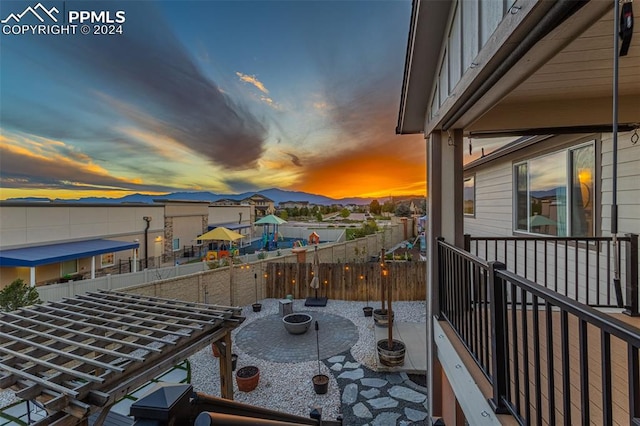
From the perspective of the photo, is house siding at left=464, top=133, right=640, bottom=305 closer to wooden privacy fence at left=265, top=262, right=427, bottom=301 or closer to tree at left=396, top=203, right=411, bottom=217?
wooden privacy fence at left=265, top=262, right=427, bottom=301

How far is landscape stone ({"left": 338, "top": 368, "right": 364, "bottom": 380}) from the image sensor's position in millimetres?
5781

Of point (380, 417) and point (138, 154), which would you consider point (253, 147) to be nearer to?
point (138, 154)

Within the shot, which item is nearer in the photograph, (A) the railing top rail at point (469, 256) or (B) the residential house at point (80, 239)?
(A) the railing top rail at point (469, 256)

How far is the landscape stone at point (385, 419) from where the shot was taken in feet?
15.0

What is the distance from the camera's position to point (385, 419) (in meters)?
4.66

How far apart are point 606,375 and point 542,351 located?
6.82 ft

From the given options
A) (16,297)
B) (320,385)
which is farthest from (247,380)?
(16,297)

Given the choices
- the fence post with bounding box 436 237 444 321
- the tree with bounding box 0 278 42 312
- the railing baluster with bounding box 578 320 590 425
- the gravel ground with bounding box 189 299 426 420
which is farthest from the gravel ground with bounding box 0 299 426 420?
the railing baluster with bounding box 578 320 590 425

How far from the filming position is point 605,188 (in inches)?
150

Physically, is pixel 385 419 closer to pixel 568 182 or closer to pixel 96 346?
pixel 96 346

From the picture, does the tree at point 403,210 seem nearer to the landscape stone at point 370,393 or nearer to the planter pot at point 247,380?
the landscape stone at point 370,393

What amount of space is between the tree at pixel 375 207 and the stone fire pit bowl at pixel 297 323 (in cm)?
2856

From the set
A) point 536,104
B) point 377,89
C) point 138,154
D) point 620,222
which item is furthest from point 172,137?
point 620,222

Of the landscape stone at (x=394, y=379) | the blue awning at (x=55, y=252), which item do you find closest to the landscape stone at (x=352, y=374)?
the landscape stone at (x=394, y=379)
